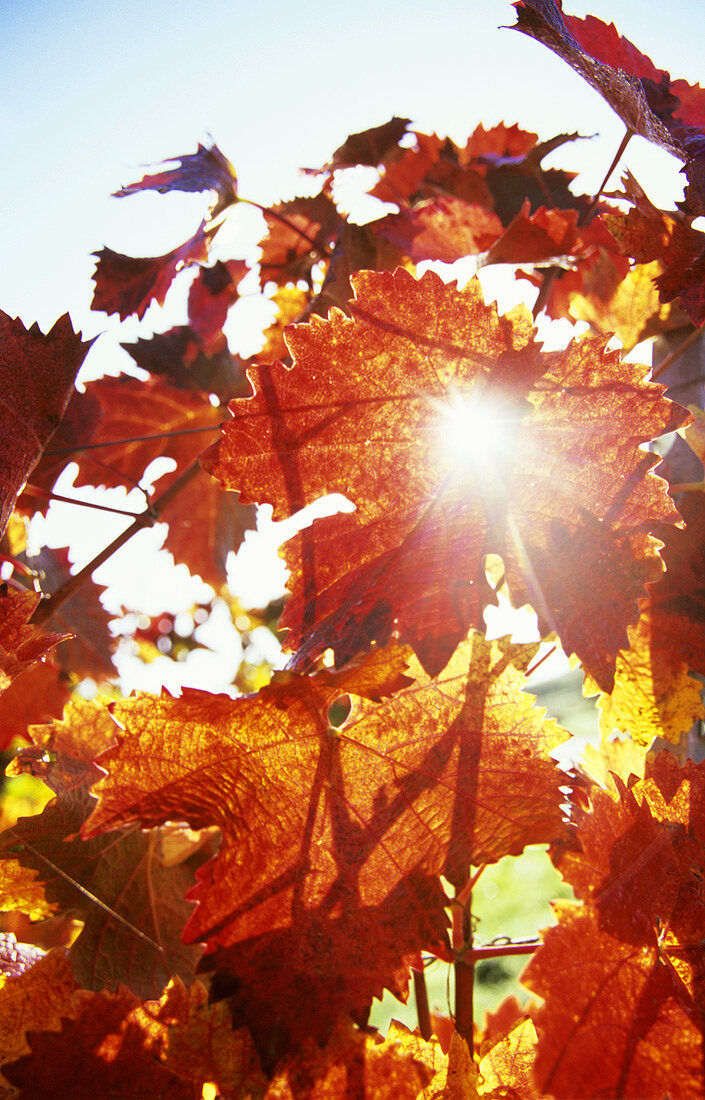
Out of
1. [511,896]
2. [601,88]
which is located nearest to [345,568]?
[601,88]

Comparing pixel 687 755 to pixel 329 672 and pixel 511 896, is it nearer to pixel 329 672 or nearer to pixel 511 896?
pixel 329 672

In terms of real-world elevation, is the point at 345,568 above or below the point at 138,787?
above

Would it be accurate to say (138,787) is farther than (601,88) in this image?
No

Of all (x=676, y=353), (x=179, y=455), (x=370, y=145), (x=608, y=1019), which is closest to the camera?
(x=608, y=1019)

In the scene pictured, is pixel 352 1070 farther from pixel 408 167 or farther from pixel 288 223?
pixel 408 167

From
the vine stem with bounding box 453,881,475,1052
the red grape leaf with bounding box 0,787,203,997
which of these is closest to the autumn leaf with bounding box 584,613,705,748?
the vine stem with bounding box 453,881,475,1052

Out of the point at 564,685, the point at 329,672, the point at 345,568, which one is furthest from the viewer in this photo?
the point at 564,685

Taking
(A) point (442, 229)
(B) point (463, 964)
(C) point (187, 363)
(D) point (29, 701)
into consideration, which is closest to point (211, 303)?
(C) point (187, 363)
